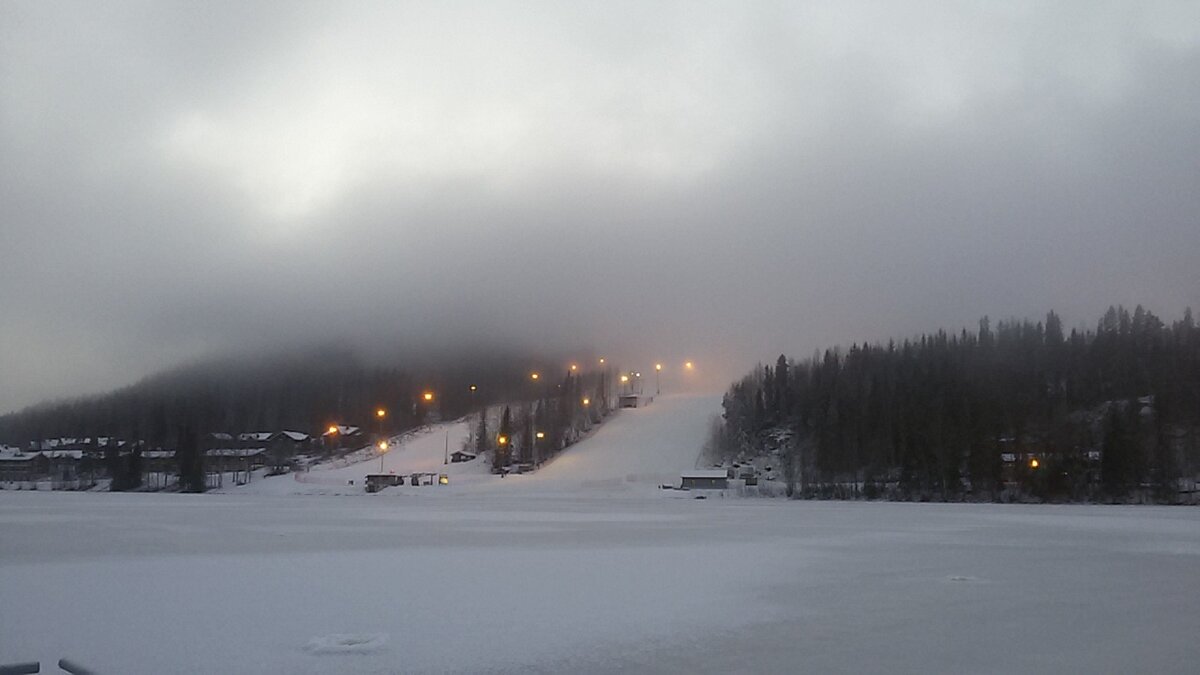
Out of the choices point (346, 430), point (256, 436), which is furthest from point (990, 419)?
point (256, 436)

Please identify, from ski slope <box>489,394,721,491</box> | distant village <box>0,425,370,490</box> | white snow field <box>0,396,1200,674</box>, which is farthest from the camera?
distant village <box>0,425,370,490</box>

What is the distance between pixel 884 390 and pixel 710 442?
22.9 m

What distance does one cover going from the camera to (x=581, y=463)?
318 ft

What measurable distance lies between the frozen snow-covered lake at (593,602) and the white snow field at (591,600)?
0.06 m

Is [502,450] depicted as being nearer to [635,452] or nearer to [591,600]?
[635,452]

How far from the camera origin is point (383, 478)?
77438 mm

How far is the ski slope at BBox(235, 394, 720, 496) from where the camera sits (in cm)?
7906

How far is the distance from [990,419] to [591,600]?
80.9m

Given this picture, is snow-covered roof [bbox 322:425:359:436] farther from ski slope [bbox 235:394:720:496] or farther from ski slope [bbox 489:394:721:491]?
ski slope [bbox 489:394:721:491]

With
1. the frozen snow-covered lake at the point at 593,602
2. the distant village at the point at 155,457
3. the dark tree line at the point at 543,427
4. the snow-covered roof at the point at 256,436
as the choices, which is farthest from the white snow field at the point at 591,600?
the snow-covered roof at the point at 256,436

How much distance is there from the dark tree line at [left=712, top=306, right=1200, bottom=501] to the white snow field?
4641cm

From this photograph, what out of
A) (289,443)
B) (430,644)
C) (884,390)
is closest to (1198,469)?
(884,390)

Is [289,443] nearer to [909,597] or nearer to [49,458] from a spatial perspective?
[49,458]

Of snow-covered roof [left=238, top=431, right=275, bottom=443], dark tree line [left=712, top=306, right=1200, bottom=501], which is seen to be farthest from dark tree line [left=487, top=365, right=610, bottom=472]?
snow-covered roof [left=238, top=431, right=275, bottom=443]
